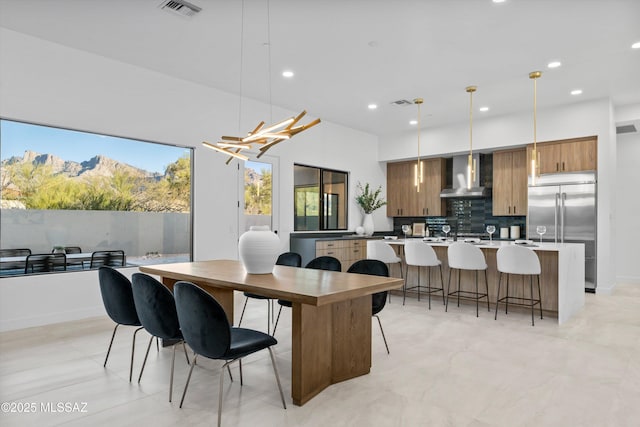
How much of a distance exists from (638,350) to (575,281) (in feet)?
5.02

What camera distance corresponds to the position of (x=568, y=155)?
652cm

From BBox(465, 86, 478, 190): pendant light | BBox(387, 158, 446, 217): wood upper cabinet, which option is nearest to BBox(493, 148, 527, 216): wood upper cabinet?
BBox(465, 86, 478, 190): pendant light

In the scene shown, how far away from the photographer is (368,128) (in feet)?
27.1

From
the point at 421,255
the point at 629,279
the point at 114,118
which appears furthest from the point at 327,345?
the point at 629,279

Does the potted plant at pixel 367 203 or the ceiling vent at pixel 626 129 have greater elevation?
the ceiling vent at pixel 626 129

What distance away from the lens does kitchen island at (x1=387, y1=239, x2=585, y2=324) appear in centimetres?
444

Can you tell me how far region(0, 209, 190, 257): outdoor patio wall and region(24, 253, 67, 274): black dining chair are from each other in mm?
70

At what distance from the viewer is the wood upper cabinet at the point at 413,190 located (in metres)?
8.30

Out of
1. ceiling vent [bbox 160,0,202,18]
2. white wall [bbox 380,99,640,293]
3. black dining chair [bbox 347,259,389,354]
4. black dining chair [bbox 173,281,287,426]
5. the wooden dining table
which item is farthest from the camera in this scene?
white wall [bbox 380,99,640,293]

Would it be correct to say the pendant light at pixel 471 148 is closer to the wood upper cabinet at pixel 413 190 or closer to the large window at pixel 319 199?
the wood upper cabinet at pixel 413 190

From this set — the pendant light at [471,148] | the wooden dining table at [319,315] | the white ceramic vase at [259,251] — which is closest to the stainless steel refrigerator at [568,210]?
the pendant light at [471,148]

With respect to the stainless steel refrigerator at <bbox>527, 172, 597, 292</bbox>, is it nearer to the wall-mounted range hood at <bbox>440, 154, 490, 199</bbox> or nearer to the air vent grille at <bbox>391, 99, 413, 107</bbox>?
the wall-mounted range hood at <bbox>440, 154, 490, 199</bbox>

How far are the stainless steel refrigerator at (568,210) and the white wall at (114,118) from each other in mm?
4094

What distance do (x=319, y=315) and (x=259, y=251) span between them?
0.74 m
